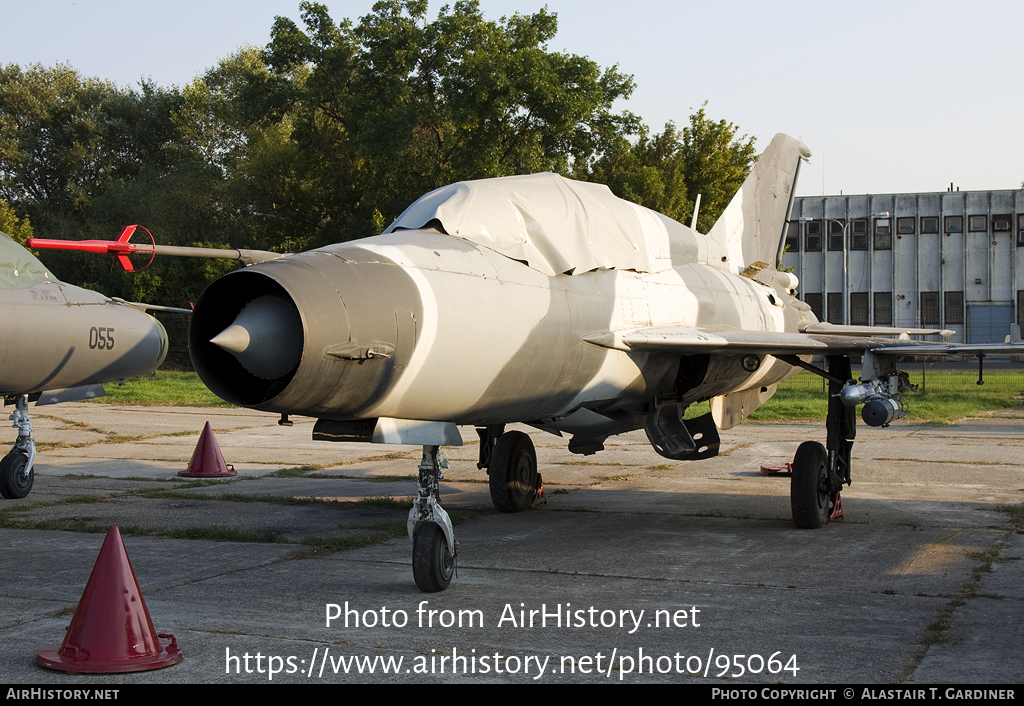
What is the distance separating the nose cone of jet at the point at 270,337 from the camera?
493 cm

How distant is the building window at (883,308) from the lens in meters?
50.1

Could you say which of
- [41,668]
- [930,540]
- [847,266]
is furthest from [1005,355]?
[847,266]

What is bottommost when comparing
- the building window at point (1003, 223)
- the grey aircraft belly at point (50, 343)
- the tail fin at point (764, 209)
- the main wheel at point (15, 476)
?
the main wheel at point (15, 476)

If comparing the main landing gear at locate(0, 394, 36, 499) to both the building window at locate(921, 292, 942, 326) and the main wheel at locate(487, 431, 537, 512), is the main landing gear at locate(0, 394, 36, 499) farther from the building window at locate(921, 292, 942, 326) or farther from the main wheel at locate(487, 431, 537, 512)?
the building window at locate(921, 292, 942, 326)

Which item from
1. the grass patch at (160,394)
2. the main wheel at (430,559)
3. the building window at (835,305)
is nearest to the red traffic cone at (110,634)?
the main wheel at (430,559)

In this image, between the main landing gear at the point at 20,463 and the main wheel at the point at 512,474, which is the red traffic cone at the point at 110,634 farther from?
the main landing gear at the point at 20,463

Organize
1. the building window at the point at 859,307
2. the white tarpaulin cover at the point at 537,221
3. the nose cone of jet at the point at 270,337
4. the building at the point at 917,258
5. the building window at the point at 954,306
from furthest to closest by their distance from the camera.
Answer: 1. the building window at the point at 859,307
2. the building window at the point at 954,306
3. the building at the point at 917,258
4. the white tarpaulin cover at the point at 537,221
5. the nose cone of jet at the point at 270,337

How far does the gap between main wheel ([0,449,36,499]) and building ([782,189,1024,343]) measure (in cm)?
4233

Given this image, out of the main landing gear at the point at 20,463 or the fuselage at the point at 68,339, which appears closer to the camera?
the fuselage at the point at 68,339

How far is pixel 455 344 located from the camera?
5.82 metres

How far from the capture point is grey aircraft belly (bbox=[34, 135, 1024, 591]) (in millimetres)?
5148

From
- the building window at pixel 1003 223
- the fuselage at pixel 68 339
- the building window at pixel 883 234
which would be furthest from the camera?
the building window at pixel 883 234

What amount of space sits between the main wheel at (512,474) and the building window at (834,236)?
43659mm

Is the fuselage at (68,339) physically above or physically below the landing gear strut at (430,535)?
above
